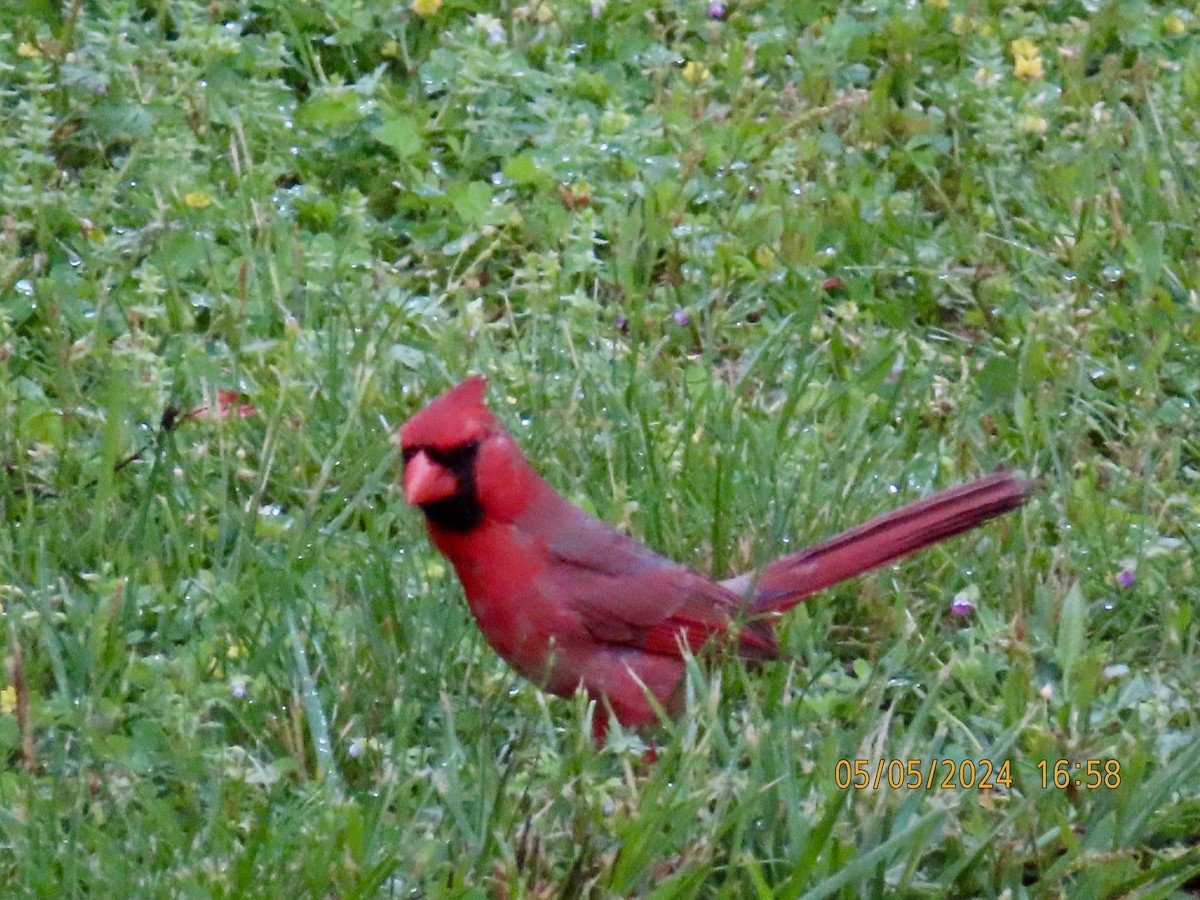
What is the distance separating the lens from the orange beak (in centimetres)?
304

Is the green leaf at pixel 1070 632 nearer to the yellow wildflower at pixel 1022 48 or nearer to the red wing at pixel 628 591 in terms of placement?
the red wing at pixel 628 591

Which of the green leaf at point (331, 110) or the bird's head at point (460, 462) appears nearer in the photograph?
the bird's head at point (460, 462)

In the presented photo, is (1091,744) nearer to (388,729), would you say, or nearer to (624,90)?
(388,729)

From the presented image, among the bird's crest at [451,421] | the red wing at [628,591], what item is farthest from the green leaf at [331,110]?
the bird's crest at [451,421]

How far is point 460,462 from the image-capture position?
3.14m

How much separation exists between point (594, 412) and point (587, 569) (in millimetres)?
721

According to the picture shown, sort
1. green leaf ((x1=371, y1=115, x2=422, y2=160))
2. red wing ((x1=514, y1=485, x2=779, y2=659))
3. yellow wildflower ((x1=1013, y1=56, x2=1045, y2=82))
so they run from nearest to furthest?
red wing ((x1=514, y1=485, x2=779, y2=659)), green leaf ((x1=371, y1=115, x2=422, y2=160)), yellow wildflower ((x1=1013, y1=56, x2=1045, y2=82))

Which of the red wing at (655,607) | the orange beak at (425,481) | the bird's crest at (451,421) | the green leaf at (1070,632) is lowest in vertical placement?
the green leaf at (1070,632)

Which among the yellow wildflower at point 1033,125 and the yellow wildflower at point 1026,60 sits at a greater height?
the yellow wildflower at point 1026,60

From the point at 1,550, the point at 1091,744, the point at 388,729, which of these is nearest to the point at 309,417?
the point at 1,550

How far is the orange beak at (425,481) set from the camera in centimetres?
304

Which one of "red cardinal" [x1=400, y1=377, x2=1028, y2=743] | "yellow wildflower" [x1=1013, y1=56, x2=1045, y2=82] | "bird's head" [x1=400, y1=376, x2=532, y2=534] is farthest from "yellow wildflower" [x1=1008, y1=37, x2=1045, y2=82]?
"bird's head" [x1=400, y1=376, x2=532, y2=534]

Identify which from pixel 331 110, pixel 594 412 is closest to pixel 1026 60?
pixel 331 110

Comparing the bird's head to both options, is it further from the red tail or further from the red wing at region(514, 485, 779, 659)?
the red tail
